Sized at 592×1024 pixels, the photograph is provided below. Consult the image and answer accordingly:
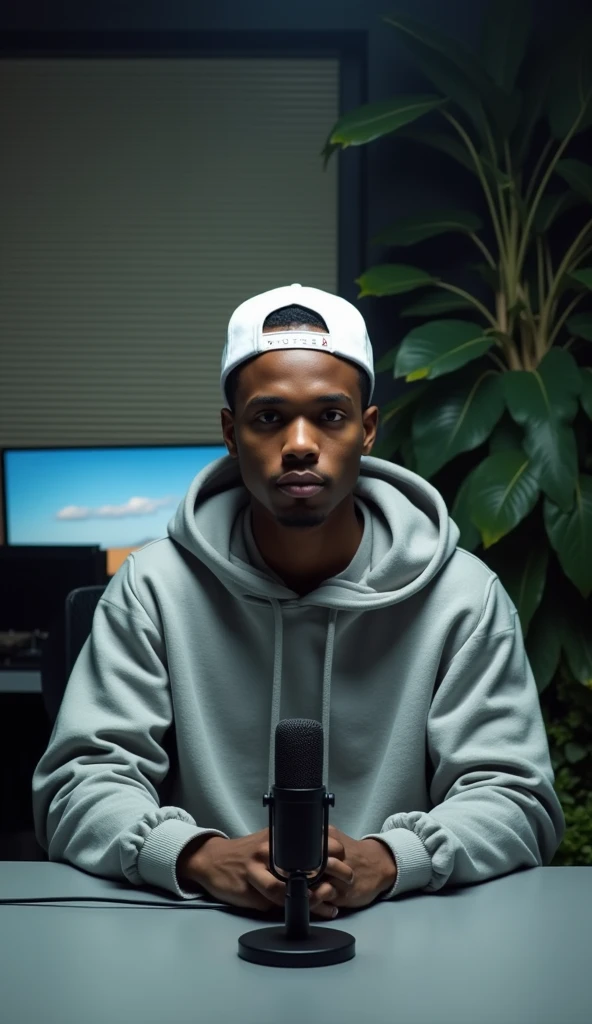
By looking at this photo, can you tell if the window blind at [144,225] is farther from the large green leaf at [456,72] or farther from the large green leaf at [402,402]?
the large green leaf at [402,402]

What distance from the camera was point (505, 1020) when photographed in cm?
89

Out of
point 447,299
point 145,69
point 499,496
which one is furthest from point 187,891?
point 145,69

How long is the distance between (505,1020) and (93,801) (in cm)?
57

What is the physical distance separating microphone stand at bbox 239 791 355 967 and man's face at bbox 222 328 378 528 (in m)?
0.44

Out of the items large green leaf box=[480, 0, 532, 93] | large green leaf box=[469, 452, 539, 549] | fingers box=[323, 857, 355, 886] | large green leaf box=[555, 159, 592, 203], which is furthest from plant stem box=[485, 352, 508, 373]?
fingers box=[323, 857, 355, 886]

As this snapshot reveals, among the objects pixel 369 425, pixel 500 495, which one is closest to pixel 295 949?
pixel 369 425

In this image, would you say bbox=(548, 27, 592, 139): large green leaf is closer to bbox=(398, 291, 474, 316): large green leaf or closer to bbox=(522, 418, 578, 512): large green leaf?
bbox=(398, 291, 474, 316): large green leaf

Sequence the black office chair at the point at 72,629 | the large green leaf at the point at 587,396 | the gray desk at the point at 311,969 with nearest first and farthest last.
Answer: the gray desk at the point at 311,969 → the black office chair at the point at 72,629 → the large green leaf at the point at 587,396

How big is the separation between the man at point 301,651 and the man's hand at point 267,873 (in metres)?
0.14

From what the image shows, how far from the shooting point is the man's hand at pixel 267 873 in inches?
44.6

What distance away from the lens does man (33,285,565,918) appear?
4.59ft

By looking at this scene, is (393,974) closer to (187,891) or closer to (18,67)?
(187,891)

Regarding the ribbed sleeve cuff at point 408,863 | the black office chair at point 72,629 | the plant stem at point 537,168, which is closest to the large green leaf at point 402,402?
the plant stem at point 537,168

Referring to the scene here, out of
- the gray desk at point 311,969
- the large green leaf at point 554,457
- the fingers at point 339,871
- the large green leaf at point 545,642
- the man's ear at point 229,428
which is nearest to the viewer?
the gray desk at point 311,969
